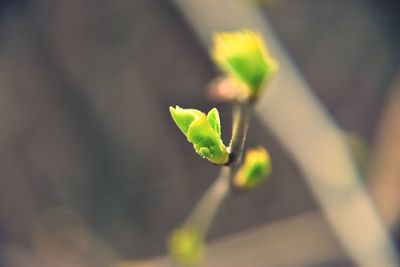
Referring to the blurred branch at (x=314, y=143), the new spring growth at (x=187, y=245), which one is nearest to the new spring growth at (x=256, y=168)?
the new spring growth at (x=187, y=245)

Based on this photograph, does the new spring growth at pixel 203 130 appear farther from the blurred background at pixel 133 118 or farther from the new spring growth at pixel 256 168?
the blurred background at pixel 133 118

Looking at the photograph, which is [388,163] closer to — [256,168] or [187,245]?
[187,245]

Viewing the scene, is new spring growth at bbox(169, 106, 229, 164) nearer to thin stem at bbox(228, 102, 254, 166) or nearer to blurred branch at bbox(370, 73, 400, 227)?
thin stem at bbox(228, 102, 254, 166)

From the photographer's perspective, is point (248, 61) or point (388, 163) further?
point (388, 163)

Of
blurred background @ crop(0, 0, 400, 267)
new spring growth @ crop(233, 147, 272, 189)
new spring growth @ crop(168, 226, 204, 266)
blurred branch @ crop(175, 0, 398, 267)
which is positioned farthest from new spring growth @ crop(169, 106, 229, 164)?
blurred background @ crop(0, 0, 400, 267)

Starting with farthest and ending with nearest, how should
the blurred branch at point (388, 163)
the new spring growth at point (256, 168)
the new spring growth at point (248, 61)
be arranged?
→ 1. the blurred branch at point (388, 163)
2. the new spring growth at point (256, 168)
3. the new spring growth at point (248, 61)

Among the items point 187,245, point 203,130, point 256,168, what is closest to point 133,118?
point 187,245

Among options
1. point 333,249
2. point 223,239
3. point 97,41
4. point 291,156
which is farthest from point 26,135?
point 333,249
